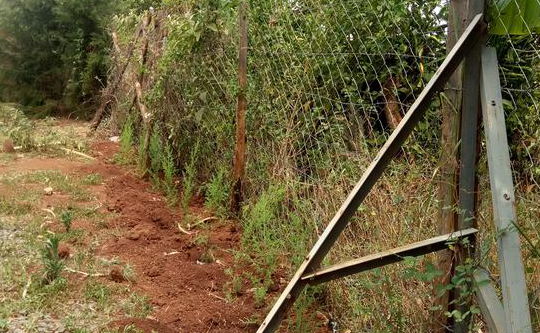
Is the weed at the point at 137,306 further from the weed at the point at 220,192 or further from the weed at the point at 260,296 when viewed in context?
the weed at the point at 220,192

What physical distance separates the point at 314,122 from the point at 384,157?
1.83 metres

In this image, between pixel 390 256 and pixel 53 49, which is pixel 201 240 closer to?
pixel 390 256

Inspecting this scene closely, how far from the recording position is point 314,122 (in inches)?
153

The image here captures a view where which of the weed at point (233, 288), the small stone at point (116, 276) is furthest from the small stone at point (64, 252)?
the weed at point (233, 288)

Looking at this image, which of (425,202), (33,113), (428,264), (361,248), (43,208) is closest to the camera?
(428,264)

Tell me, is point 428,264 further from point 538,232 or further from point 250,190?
point 250,190

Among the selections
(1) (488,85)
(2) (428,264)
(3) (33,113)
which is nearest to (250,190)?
(2) (428,264)

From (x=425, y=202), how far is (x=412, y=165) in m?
0.30

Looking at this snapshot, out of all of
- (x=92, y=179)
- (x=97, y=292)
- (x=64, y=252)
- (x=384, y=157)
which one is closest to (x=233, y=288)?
(x=97, y=292)

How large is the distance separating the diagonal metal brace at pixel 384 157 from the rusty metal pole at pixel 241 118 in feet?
7.95

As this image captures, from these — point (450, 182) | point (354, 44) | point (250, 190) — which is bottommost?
point (250, 190)

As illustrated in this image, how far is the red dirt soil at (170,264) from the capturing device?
10.8 feet

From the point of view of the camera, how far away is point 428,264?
6.87 ft

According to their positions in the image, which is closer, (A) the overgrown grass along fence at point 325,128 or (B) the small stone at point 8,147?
(A) the overgrown grass along fence at point 325,128
